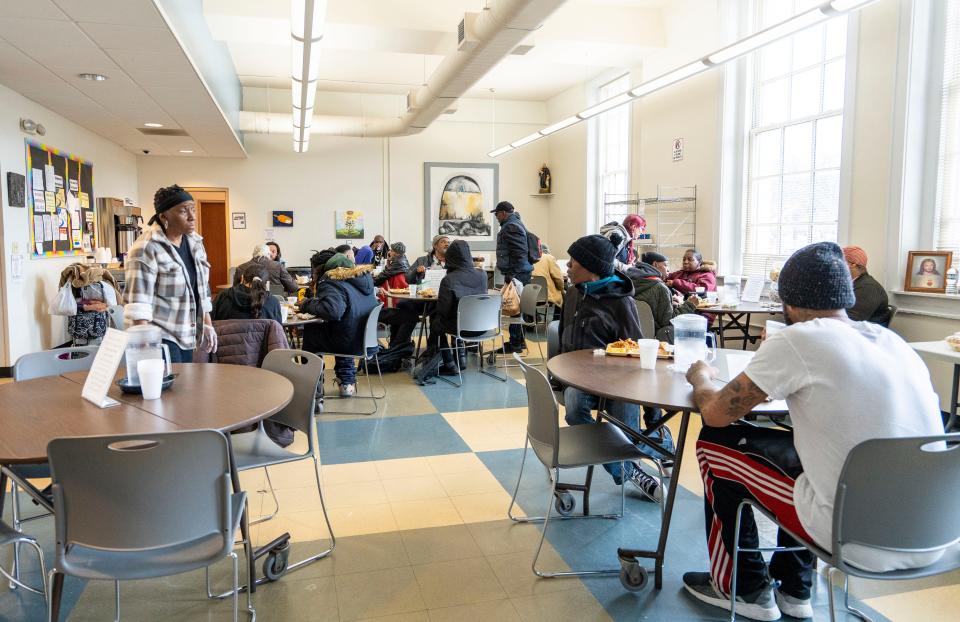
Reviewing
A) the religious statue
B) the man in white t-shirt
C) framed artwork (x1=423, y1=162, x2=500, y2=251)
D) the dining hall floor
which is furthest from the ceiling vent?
the man in white t-shirt

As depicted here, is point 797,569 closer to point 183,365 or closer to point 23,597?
point 183,365

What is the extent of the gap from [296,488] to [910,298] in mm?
4637

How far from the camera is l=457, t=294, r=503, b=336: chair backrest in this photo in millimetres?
5555

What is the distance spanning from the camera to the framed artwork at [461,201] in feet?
40.6

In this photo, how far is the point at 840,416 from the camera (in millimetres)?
1729

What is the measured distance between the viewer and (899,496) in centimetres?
164

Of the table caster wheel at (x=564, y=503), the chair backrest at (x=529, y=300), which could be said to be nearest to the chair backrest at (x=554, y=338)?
the table caster wheel at (x=564, y=503)

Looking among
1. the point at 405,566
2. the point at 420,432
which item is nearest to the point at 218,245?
the point at 420,432

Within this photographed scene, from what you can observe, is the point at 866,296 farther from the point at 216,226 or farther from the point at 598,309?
the point at 216,226

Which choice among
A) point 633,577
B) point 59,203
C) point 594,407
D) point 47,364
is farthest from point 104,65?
point 633,577

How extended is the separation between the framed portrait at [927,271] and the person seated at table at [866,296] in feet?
0.99

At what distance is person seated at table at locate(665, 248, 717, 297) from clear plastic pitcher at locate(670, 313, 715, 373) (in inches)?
158

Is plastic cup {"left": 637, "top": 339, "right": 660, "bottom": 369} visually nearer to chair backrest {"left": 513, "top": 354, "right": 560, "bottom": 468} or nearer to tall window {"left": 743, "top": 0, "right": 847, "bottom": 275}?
chair backrest {"left": 513, "top": 354, "right": 560, "bottom": 468}

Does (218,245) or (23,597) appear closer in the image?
(23,597)
